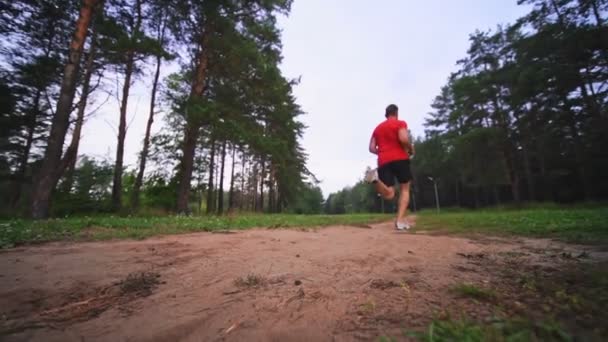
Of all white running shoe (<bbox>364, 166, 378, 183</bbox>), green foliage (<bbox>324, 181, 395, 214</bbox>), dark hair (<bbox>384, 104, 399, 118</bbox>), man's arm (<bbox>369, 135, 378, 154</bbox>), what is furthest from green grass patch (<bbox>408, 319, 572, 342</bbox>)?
green foliage (<bbox>324, 181, 395, 214</bbox>)

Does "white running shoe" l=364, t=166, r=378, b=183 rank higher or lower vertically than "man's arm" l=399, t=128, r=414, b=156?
lower

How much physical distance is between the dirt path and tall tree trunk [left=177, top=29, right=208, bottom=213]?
26.9 ft

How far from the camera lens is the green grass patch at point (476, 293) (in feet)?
3.50

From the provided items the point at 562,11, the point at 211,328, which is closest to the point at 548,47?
the point at 562,11

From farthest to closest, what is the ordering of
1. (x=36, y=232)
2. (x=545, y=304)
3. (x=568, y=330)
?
(x=36, y=232) < (x=545, y=304) < (x=568, y=330)

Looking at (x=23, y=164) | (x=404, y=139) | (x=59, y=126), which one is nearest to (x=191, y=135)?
(x=59, y=126)

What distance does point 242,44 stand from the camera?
33.6 ft

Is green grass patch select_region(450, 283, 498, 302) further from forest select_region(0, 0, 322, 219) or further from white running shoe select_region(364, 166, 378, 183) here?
forest select_region(0, 0, 322, 219)

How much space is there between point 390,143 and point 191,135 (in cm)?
914

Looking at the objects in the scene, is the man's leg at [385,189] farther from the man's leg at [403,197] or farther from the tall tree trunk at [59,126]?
the tall tree trunk at [59,126]

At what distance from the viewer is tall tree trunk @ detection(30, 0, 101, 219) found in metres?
6.73

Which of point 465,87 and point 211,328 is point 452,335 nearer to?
point 211,328

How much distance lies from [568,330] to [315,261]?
1477 mm

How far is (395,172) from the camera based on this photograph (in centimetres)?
416
